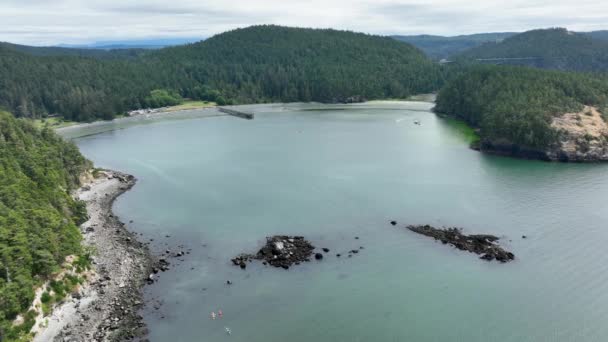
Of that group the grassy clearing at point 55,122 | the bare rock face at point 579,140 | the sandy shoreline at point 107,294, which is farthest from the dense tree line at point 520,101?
the grassy clearing at point 55,122

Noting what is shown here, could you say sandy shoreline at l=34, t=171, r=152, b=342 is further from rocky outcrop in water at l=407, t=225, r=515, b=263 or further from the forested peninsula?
the forested peninsula

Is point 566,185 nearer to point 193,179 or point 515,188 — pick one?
point 515,188

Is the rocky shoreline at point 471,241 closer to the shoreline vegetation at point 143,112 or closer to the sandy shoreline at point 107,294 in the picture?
the sandy shoreline at point 107,294

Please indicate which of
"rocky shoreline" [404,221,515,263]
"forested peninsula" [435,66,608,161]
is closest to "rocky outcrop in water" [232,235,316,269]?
"rocky shoreline" [404,221,515,263]

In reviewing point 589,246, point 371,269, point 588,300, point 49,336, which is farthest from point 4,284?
point 589,246

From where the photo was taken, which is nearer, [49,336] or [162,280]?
[49,336]

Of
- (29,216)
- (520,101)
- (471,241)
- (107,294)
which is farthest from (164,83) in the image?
(471,241)

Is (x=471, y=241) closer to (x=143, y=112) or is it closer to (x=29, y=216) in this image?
(x=29, y=216)
